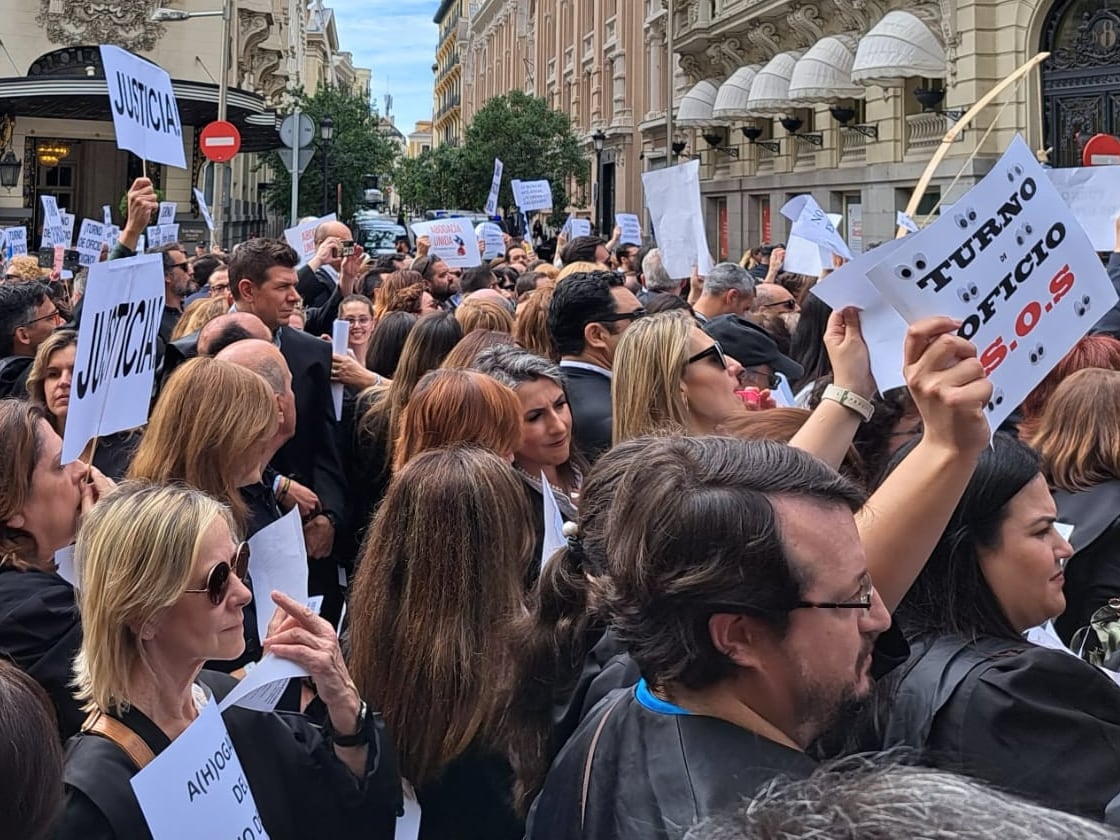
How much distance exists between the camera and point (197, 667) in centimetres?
258

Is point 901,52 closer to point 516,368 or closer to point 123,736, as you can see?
point 516,368

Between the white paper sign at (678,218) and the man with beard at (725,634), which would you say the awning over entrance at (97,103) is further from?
the man with beard at (725,634)

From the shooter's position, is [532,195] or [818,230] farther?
[532,195]

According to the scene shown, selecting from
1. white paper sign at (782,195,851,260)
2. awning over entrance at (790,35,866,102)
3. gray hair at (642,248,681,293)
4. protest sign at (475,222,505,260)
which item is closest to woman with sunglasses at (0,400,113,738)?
white paper sign at (782,195,851,260)

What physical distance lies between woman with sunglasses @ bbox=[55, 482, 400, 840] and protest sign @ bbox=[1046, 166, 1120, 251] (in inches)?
222

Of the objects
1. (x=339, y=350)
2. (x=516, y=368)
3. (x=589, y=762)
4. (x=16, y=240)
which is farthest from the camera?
(x=16, y=240)

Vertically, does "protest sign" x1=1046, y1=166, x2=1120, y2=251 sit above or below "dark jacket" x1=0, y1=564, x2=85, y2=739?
above

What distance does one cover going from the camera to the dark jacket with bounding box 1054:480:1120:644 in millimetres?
3738

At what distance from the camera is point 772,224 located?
1137 inches

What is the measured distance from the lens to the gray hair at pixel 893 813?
104 centimetres

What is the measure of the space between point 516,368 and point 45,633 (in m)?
2.02

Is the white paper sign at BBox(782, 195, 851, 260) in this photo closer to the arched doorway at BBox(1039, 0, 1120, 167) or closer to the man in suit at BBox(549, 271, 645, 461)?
the man in suit at BBox(549, 271, 645, 461)

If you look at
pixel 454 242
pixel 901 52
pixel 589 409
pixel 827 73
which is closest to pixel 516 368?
pixel 589 409

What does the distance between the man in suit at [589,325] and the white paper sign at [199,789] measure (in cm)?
317
